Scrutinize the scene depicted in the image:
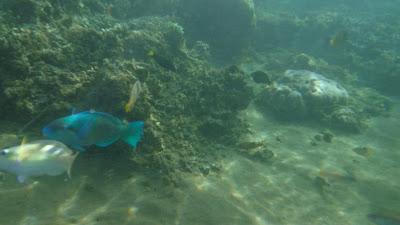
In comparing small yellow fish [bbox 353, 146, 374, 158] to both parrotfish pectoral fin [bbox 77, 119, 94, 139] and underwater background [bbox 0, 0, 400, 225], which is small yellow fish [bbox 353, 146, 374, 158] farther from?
parrotfish pectoral fin [bbox 77, 119, 94, 139]

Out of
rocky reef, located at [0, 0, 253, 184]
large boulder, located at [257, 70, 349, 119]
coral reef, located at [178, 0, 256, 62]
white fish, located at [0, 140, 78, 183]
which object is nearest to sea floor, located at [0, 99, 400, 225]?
rocky reef, located at [0, 0, 253, 184]

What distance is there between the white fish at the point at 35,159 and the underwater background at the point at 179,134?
1153mm

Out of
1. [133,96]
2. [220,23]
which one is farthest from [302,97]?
[133,96]

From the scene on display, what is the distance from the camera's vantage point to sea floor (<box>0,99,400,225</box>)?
483 centimetres

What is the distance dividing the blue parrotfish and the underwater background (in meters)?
1.43

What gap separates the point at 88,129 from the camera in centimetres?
376

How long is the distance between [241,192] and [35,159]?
395 cm

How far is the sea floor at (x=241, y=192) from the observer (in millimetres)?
4828

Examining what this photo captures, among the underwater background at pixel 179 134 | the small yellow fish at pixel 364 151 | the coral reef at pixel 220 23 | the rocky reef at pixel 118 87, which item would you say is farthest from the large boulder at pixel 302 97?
the coral reef at pixel 220 23

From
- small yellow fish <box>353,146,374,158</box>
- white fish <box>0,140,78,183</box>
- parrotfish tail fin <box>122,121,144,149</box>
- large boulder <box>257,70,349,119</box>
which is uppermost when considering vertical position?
large boulder <box>257,70,349,119</box>

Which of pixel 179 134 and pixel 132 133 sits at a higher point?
pixel 179 134

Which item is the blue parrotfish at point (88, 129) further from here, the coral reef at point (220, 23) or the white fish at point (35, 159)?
the coral reef at point (220, 23)

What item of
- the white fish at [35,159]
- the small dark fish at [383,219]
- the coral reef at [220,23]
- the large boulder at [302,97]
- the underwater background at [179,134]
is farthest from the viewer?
the coral reef at [220,23]

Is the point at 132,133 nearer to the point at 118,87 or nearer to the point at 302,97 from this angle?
the point at 118,87
